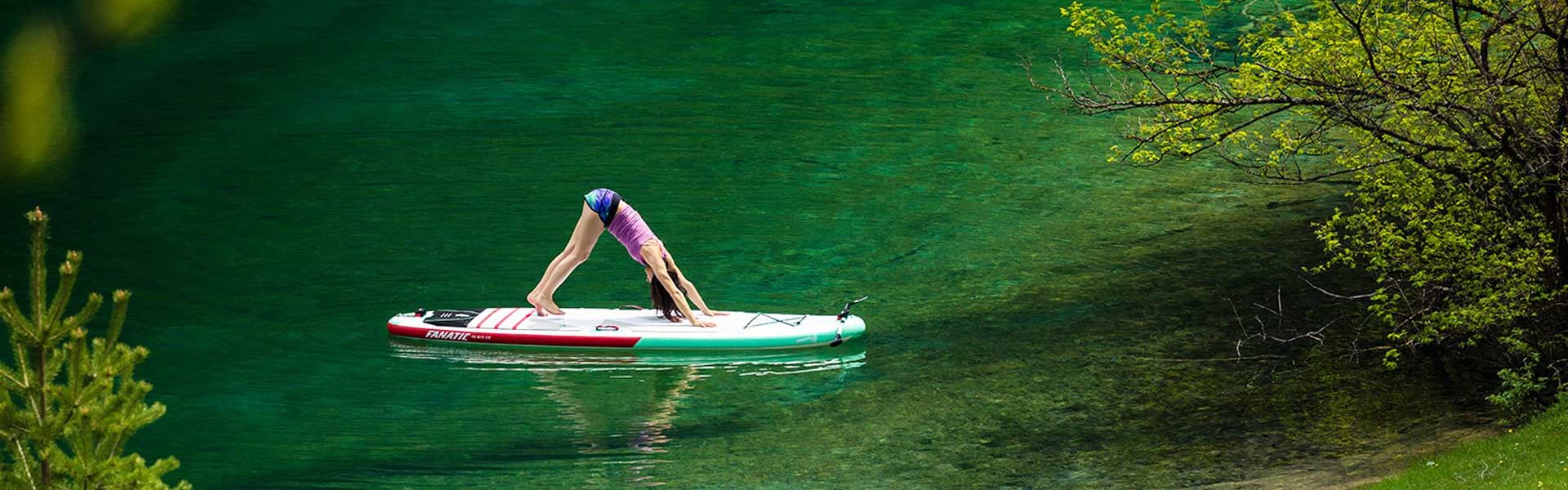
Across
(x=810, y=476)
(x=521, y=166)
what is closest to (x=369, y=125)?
(x=521, y=166)

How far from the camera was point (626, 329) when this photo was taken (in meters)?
17.8

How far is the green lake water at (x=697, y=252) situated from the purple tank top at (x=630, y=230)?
1.32 m

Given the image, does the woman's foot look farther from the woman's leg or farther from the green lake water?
the green lake water

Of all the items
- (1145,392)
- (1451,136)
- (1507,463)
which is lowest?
(1145,392)

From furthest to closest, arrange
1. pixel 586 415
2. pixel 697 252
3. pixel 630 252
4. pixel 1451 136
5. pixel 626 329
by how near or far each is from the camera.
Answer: pixel 697 252 < pixel 626 329 < pixel 630 252 < pixel 586 415 < pixel 1451 136

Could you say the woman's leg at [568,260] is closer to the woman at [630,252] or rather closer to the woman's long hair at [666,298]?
the woman at [630,252]

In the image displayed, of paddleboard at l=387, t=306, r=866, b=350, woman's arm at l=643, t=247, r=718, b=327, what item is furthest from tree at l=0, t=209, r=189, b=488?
paddleboard at l=387, t=306, r=866, b=350

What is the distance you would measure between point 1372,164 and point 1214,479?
308 centimetres

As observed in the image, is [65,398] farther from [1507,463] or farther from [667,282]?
[667,282]

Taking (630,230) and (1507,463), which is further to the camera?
(630,230)

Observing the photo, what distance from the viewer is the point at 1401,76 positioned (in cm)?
1327

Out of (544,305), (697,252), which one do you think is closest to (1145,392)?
(544,305)

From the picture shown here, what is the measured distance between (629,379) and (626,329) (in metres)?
1.17

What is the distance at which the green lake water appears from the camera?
14.1 meters
